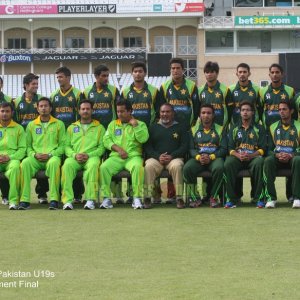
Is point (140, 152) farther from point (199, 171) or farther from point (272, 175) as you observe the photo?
point (272, 175)

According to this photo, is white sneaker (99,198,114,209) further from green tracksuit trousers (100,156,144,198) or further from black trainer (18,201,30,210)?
black trainer (18,201,30,210)

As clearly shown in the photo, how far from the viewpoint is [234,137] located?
10781 millimetres

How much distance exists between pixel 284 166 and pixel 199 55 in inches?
2025

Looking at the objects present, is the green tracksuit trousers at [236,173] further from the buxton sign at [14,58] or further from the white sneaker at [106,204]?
the buxton sign at [14,58]

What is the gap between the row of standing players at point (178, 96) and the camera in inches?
438

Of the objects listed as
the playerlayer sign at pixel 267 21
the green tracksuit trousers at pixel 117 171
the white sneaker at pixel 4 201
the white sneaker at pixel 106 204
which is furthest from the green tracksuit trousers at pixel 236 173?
the playerlayer sign at pixel 267 21

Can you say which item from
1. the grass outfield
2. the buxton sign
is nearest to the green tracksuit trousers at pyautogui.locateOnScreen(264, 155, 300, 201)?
the grass outfield

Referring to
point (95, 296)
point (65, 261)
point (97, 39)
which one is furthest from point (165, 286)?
point (97, 39)

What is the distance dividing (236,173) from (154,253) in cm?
366

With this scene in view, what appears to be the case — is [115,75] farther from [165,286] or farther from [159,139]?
[165,286]

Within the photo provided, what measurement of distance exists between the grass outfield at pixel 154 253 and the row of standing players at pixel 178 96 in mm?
1577

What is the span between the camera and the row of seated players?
1054 centimetres

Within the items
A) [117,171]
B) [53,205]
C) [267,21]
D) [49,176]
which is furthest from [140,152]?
[267,21]

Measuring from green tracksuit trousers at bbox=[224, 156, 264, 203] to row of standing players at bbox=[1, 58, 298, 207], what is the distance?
0.59 m
